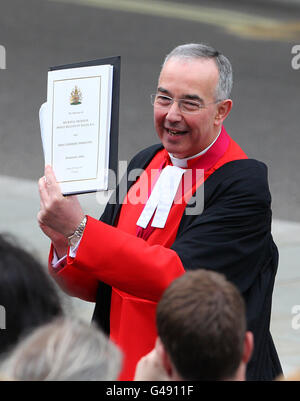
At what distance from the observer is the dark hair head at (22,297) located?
2.20 m

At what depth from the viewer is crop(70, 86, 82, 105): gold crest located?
2.76 metres

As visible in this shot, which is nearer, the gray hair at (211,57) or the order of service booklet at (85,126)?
→ the order of service booklet at (85,126)

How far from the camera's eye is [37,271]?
2.29m

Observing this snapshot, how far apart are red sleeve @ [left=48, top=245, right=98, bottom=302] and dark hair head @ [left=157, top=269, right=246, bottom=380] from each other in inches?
45.3

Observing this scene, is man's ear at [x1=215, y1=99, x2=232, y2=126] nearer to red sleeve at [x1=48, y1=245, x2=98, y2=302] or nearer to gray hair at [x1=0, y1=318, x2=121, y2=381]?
red sleeve at [x1=48, y1=245, x2=98, y2=302]

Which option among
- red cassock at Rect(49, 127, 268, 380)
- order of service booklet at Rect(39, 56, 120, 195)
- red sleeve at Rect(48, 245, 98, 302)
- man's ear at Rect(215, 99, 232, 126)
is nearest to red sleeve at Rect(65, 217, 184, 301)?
red cassock at Rect(49, 127, 268, 380)

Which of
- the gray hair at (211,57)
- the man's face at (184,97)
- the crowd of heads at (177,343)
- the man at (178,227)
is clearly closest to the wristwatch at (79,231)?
the man at (178,227)

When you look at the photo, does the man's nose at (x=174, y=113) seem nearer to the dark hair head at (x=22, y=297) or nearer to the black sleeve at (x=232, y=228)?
the black sleeve at (x=232, y=228)

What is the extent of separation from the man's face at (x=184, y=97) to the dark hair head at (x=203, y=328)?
103 centimetres

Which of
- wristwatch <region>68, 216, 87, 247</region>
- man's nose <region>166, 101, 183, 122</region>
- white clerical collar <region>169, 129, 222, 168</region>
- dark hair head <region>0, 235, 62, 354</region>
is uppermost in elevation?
man's nose <region>166, 101, 183, 122</region>

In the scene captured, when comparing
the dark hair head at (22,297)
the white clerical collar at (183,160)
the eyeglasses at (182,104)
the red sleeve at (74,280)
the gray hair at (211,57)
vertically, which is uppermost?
the gray hair at (211,57)

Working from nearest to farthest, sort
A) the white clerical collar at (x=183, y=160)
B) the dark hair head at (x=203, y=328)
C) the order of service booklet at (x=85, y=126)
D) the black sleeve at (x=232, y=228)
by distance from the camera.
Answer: the dark hair head at (x=203, y=328)
the order of service booklet at (x=85, y=126)
the black sleeve at (x=232, y=228)
the white clerical collar at (x=183, y=160)

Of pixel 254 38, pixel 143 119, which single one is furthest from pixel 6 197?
pixel 254 38
